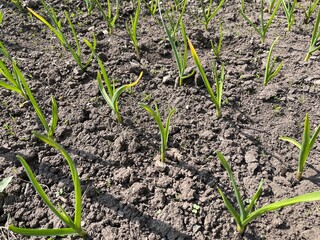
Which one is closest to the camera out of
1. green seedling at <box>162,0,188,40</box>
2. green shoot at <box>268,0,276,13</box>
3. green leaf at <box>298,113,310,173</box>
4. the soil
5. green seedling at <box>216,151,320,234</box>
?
green seedling at <box>216,151,320,234</box>

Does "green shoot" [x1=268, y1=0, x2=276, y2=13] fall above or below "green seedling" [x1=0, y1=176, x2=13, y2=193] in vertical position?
above

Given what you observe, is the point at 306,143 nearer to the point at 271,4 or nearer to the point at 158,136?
the point at 158,136

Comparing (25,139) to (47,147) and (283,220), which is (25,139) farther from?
(283,220)

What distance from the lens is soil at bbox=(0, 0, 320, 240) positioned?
133 cm

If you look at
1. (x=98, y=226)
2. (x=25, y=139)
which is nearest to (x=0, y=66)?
(x=25, y=139)

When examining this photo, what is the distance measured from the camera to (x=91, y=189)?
1432mm

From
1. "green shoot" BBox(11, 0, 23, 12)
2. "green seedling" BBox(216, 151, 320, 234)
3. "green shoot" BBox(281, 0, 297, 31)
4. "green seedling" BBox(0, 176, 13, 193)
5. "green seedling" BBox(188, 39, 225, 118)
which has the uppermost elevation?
"green shoot" BBox(11, 0, 23, 12)

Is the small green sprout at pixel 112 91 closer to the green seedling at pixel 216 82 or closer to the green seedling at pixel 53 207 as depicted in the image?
the green seedling at pixel 216 82

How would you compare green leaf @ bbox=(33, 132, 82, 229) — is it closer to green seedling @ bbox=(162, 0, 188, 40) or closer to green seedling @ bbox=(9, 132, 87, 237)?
green seedling @ bbox=(9, 132, 87, 237)

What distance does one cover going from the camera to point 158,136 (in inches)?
64.3

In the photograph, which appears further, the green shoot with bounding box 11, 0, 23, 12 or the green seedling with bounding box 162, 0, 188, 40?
the green shoot with bounding box 11, 0, 23, 12

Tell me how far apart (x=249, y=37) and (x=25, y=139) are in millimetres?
1449

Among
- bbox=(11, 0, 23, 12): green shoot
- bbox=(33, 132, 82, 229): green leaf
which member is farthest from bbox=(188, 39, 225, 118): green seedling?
bbox=(11, 0, 23, 12): green shoot

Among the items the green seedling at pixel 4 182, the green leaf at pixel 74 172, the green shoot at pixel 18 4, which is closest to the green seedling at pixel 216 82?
the green leaf at pixel 74 172
